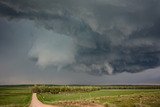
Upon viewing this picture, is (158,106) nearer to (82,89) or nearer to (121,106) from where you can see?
(121,106)

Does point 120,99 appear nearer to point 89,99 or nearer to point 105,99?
point 105,99

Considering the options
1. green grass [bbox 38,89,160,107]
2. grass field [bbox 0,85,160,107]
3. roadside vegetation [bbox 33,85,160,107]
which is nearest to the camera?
green grass [bbox 38,89,160,107]

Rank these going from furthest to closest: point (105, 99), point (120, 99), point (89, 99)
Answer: point (89, 99)
point (105, 99)
point (120, 99)

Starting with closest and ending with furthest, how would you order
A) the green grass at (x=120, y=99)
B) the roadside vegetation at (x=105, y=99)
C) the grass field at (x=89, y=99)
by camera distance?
the green grass at (x=120, y=99), the roadside vegetation at (x=105, y=99), the grass field at (x=89, y=99)

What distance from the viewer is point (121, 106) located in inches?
2296

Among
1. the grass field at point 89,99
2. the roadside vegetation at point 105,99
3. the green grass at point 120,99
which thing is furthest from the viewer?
the grass field at point 89,99

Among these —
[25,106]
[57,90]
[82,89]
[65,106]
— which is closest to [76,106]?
[65,106]

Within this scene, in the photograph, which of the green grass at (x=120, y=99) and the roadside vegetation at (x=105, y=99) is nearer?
the green grass at (x=120, y=99)

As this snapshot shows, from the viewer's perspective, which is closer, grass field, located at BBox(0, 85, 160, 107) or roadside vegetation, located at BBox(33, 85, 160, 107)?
roadside vegetation, located at BBox(33, 85, 160, 107)

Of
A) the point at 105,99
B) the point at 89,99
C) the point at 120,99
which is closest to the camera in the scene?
the point at 120,99

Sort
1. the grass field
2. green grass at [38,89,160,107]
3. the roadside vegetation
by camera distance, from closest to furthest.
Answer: green grass at [38,89,160,107]
the roadside vegetation
the grass field

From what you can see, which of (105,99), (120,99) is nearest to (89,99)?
(105,99)

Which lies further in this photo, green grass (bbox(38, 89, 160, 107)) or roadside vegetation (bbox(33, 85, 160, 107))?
roadside vegetation (bbox(33, 85, 160, 107))

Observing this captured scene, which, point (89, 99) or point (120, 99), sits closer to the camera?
point (120, 99)
